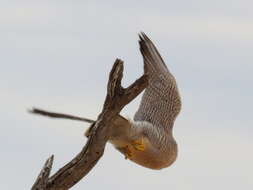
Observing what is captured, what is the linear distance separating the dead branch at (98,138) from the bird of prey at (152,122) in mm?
200

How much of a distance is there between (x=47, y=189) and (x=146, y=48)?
4.84 m

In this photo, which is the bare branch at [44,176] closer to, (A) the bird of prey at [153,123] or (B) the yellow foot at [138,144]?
(A) the bird of prey at [153,123]

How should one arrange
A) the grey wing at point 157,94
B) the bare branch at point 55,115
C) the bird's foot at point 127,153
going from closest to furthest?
the bare branch at point 55,115 < the bird's foot at point 127,153 < the grey wing at point 157,94

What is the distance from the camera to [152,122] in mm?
15203

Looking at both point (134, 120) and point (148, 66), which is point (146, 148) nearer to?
point (134, 120)

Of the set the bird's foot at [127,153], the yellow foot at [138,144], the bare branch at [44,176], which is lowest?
the bare branch at [44,176]

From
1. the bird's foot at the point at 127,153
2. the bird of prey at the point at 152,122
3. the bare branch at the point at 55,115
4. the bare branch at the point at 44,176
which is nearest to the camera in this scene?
the bare branch at the point at 55,115

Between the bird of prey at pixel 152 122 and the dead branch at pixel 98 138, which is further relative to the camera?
the bird of prey at pixel 152 122

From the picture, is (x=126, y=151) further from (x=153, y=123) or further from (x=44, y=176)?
(x=44, y=176)

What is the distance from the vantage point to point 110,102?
12180 mm

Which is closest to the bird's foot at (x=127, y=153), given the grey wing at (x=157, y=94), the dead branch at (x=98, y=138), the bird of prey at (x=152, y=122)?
the bird of prey at (x=152, y=122)

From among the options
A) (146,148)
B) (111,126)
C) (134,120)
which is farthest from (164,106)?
(111,126)

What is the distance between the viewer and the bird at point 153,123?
13883 millimetres

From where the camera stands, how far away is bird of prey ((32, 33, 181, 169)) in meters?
13.8
